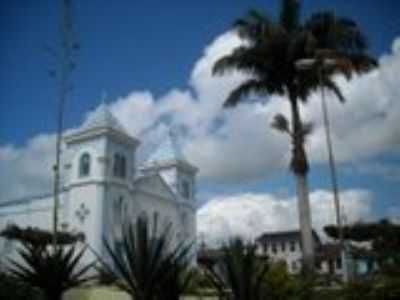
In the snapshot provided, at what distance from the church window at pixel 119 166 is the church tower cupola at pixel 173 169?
9168mm

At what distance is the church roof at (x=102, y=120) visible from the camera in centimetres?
4481

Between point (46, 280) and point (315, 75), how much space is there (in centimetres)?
1355

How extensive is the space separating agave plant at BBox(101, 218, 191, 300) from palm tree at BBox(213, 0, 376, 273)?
37.6 ft

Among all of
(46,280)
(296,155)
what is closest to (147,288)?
(46,280)

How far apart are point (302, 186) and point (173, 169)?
38.2 meters

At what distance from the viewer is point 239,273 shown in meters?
8.77

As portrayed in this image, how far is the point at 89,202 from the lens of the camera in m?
42.7

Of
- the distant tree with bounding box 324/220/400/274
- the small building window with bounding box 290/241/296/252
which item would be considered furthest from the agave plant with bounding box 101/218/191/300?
the small building window with bounding box 290/241/296/252

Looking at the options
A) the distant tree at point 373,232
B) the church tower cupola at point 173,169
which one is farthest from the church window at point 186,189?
the distant tree at point 373,232

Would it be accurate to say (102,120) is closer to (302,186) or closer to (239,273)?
(302,186)

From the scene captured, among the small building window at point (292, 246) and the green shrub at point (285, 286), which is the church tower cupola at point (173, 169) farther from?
the green shrub at point (285, 286)

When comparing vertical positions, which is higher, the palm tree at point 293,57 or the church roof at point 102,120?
the church roof at point 102,120

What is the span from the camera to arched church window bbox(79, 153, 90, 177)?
44350 millimetres

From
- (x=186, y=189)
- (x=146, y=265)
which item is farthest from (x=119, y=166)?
(x=146, y=265)
